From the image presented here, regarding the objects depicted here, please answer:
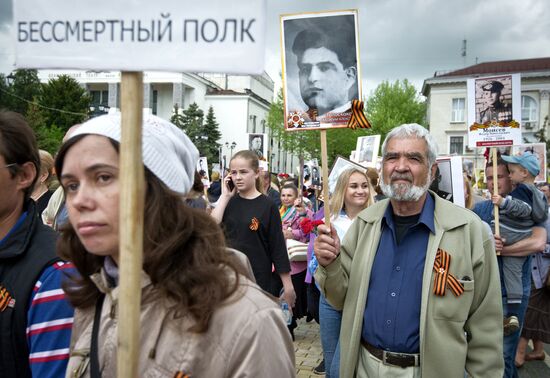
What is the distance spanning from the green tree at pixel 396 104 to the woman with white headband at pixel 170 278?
6166 cm

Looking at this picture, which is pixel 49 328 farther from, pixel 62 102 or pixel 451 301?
pixel 62 102

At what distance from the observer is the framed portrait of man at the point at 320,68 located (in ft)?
10.3

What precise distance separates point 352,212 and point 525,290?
5.77 ft

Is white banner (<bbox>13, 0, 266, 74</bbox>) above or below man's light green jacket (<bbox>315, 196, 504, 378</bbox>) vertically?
above

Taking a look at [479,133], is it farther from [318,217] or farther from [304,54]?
[304,54]

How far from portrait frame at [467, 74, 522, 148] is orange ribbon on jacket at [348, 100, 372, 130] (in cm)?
297

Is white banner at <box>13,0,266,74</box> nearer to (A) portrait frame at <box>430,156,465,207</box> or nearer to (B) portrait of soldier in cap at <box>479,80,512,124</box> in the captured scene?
(A) portrait frame at <box>430,156,465,207</box>

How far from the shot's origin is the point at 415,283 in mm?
2861

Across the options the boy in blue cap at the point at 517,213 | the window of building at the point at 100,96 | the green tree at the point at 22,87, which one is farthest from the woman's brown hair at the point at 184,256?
the window of building at the point at 100,96

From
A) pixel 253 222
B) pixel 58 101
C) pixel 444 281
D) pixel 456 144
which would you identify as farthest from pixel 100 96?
pixel 444 281

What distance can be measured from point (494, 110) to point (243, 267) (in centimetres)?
492

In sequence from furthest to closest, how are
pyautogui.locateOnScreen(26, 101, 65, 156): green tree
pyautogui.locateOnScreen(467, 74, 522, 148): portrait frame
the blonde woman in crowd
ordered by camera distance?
pyautogui.locateOnScreen(26, 101, 65, 156): green tree → pyautogui.locateOnScreen(467, 74, 522, 148): portrait frame → the blonde woman in crowd

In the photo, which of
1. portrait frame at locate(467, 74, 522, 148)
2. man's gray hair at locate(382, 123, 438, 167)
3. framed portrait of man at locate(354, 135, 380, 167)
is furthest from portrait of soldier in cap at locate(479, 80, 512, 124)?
framed portrait of man at locate(354, 135, 380, 167)

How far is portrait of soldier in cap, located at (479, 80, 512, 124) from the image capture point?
571cm
